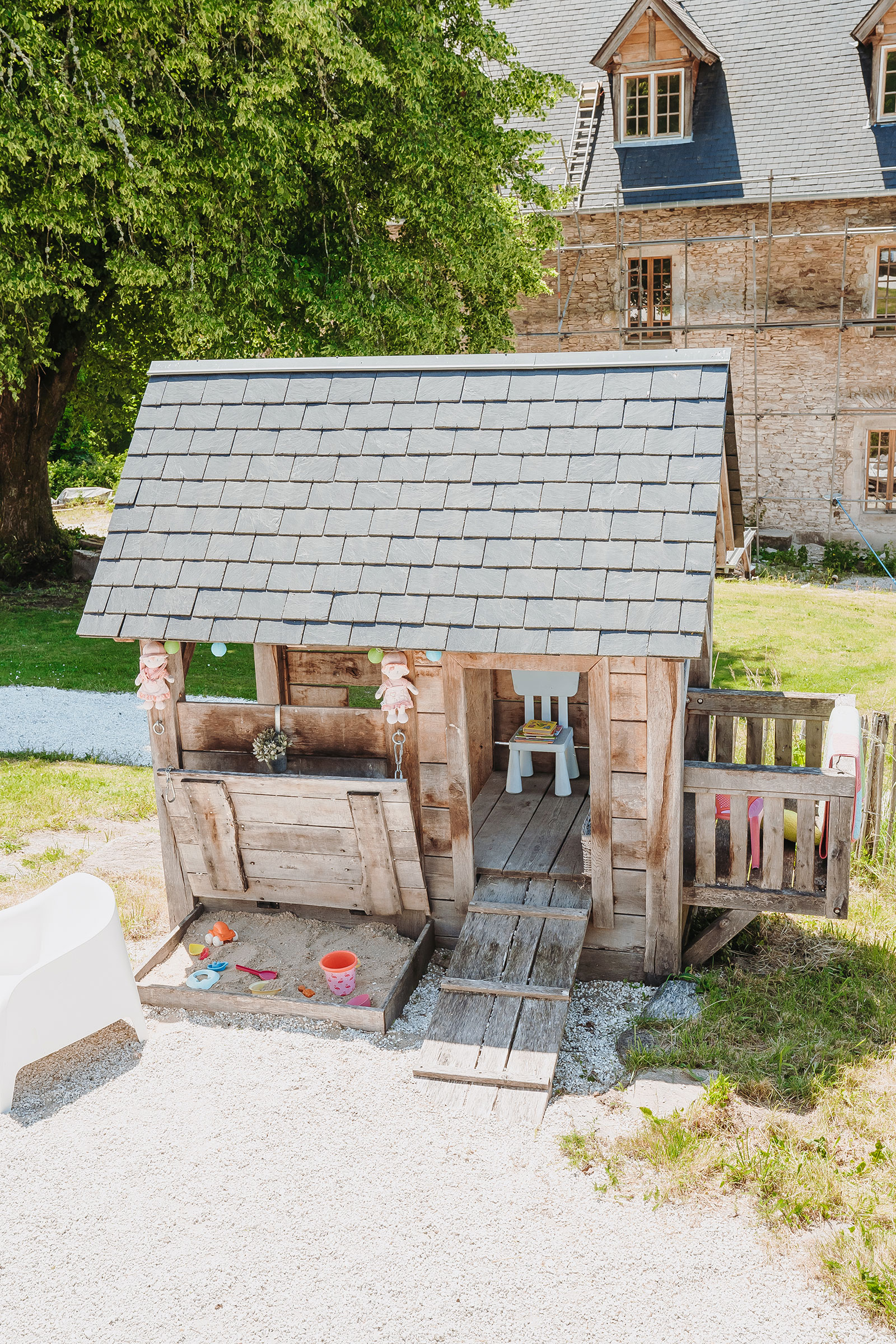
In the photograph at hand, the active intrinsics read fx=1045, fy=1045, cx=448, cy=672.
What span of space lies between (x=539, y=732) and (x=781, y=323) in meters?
16.4

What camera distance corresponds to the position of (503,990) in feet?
18.9

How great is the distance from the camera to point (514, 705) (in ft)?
27.3

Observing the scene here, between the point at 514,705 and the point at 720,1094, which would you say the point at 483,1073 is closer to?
the point at 720,1094

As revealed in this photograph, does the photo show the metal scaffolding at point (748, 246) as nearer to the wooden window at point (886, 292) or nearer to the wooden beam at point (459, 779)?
the wooden window at point (886, 292)

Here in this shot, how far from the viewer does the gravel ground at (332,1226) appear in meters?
4.05

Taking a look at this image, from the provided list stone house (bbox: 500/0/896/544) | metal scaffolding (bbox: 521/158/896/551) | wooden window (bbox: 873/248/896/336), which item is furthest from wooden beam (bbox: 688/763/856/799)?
wooden window (bbox: 873/248/896/336)

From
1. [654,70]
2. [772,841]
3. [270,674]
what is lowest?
[772,841]

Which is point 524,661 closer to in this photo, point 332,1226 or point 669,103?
point 332,1226

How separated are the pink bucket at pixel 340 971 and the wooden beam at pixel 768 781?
220 cm

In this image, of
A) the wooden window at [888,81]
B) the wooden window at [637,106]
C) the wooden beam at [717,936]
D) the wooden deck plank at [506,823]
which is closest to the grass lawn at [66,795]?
the wooden deck plank at [506,823]

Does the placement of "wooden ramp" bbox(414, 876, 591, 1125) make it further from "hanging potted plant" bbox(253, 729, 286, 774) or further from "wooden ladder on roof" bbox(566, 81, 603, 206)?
"wooden ladder on roof" bbox(566, 81, 603, 206)

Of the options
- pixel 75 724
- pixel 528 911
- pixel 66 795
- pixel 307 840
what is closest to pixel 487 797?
pixel 528 911

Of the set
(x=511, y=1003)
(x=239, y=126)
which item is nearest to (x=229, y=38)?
(x=239, y=126)

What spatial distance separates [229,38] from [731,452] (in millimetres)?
8754
